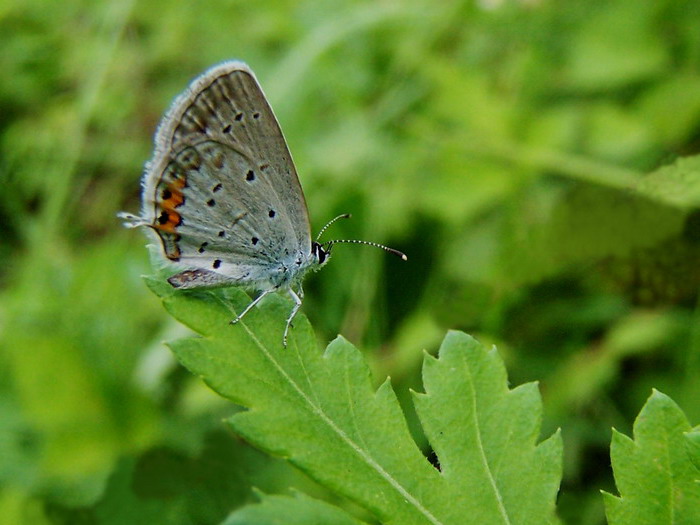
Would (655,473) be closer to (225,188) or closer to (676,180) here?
(676,180)

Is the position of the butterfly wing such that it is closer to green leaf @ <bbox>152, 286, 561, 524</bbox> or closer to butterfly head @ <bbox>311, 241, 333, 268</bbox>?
butterfly head @ <bbox>311, 241, 333, 268</bbox>

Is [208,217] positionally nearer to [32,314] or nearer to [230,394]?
[230,394]

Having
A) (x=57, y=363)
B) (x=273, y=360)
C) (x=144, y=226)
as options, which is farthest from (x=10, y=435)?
(x=273, y=360)

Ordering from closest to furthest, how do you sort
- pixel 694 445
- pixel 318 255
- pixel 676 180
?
1. pixel 694 445
2. pixel 676 180
3. pixel 318 255

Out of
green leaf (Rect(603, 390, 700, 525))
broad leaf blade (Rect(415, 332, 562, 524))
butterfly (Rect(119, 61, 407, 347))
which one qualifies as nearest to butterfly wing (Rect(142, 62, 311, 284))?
butterfly (Rect(119, 61, 407, 347))

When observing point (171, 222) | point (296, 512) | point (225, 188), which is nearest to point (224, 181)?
point (225, 188)

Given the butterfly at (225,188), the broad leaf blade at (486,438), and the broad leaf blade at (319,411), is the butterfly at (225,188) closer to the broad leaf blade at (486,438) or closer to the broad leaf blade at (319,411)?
the broad leaf blade at (319,411)
